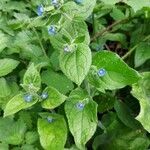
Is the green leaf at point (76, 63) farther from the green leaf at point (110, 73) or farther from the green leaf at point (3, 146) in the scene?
the green leaf at point (3, 146)

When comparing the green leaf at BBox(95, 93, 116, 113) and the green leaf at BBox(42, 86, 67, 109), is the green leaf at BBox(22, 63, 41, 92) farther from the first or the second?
the green leaf at BBox(95, 93, 116, 113)

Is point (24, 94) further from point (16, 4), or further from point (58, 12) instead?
point (16, 4)

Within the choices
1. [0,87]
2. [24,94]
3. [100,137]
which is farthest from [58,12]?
[100,137]

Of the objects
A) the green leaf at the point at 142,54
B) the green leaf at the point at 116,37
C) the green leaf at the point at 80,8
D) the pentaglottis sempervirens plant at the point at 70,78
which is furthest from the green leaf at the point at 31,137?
the green leaf at the point at 116,37

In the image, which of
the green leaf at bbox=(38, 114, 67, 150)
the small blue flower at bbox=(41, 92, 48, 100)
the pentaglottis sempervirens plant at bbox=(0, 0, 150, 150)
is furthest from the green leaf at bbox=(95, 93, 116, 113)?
the small blue flower at bbox=(41, 92, 48, 100)

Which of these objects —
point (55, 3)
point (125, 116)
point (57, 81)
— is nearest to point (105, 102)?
point (125, 116)
